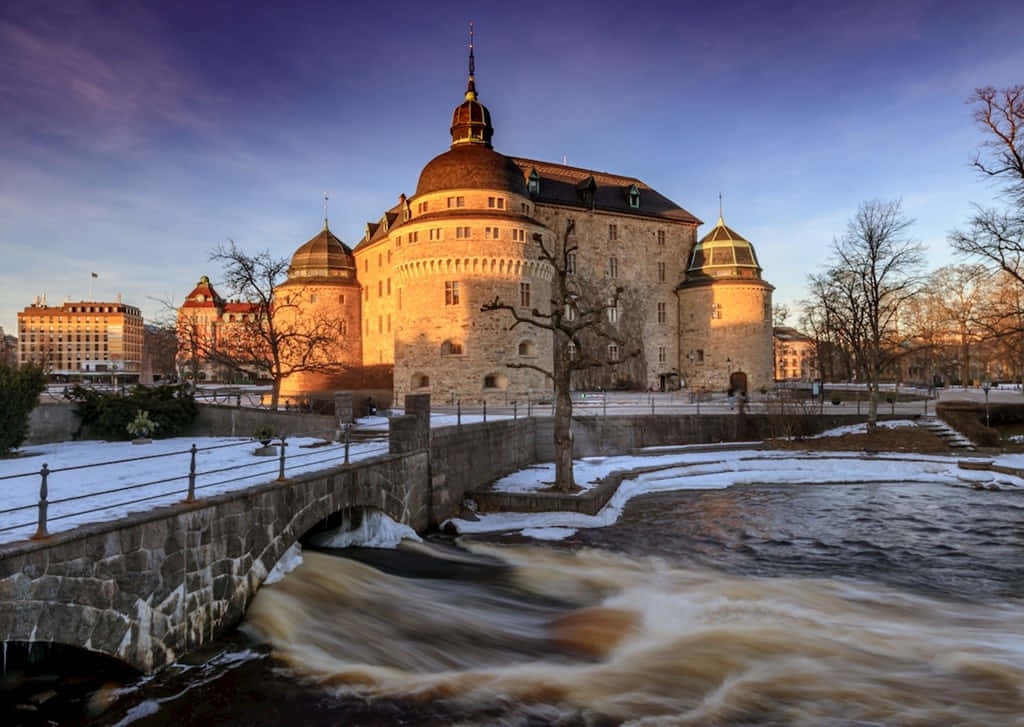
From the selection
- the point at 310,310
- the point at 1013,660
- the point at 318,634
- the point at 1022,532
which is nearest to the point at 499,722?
the point at 318,634

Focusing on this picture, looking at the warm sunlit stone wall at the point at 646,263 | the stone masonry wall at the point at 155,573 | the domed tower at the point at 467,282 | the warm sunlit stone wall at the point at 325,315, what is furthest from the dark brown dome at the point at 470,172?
the stone masonry wall at the point at 155,573

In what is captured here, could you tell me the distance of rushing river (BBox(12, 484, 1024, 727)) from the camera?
23.3 ft

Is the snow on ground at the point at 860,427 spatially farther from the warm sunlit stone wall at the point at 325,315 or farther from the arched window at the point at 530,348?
the warm sunlit stone wall at the point at 325,315

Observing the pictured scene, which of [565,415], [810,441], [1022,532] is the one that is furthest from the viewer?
[810,441]

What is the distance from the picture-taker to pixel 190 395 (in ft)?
70.5

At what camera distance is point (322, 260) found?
171ft

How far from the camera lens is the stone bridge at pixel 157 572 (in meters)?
5.88

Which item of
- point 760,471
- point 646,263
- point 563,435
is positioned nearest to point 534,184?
point 646,263

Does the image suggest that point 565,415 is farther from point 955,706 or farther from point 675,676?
point 955,706

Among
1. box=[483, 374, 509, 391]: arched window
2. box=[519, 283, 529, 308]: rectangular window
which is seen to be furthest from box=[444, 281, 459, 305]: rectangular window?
box=[483, 374, 509, 391]: arched window

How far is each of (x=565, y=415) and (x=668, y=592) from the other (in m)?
7.12

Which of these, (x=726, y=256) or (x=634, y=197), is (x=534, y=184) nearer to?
(x=634, y=197)

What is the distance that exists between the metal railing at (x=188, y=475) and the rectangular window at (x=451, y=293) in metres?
17.6

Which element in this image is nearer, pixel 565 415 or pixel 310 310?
pixel 565 415
